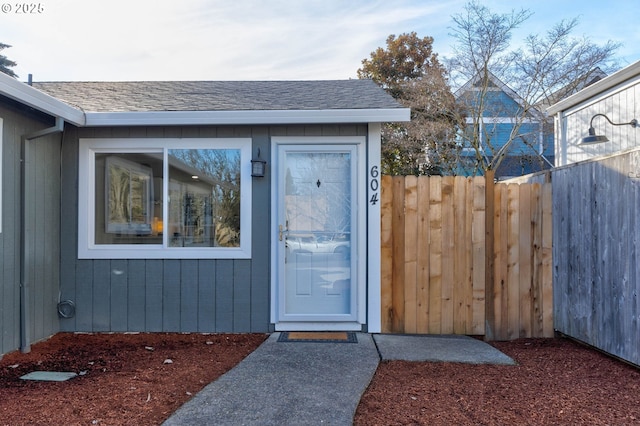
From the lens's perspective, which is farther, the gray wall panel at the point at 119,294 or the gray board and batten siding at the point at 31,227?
the gray wall panel at the point at 119,294

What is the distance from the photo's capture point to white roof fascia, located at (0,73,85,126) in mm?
3459

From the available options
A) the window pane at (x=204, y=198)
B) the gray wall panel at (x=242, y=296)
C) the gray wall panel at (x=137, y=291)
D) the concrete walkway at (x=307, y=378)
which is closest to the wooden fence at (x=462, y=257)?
the concrete walkway at (x=307, y=378)

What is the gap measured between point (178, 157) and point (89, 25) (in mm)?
3941

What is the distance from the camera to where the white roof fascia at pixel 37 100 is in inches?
136

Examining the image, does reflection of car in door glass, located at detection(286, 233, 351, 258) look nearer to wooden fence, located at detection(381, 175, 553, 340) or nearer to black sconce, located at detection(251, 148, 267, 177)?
wooden fence, located at detection(381, 175, 553, 340)

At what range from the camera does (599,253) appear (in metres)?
3.94

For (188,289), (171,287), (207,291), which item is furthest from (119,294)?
(207,291)

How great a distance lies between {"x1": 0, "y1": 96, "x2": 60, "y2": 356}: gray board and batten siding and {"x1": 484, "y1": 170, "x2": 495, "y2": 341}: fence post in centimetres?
451

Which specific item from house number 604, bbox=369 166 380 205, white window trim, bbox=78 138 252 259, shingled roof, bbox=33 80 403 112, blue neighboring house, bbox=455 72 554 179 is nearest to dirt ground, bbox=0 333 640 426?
white window trim, bbox=78 138 252 259

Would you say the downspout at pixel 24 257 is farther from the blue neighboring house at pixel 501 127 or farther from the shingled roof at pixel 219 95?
the blue neighboring house at pixel 501 127

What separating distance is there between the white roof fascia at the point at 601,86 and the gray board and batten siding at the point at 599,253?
1.81 meters

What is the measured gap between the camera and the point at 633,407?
2.88 meters

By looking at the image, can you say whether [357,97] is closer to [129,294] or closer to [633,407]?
[129,294]

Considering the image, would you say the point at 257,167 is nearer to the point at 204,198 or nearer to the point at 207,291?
the point at 204,198
